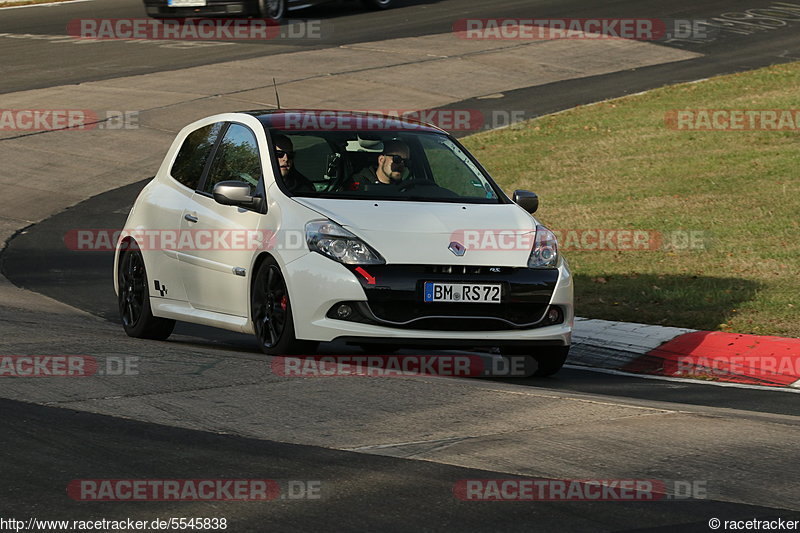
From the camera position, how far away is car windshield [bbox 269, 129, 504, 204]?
385 inches

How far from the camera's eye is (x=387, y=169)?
10008 millimetres

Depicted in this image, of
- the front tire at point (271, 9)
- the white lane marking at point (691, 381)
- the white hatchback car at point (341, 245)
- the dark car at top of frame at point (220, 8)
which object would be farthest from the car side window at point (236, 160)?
the front tire at point (271, 9)

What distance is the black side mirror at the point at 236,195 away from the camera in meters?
9.53

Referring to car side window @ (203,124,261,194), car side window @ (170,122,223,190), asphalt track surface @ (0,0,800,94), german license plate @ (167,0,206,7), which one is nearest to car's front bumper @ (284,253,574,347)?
car side window @ (203,124,261,194)

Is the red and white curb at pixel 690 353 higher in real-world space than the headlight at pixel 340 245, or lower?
lower

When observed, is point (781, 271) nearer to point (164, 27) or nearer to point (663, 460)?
point (663, 460)

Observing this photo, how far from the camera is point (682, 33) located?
30.7 m

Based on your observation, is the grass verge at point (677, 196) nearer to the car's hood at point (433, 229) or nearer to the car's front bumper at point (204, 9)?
the car's hood at point (433, 229)

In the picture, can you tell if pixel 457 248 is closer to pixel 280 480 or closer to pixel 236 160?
pixel 236 160

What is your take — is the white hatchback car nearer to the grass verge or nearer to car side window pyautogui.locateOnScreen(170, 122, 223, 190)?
car side window pyautogui.locateOnScreen(170, 122, 223, 190)

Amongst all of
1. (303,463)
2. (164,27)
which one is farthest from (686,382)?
(164,27)

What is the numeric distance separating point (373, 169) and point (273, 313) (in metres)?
1.34

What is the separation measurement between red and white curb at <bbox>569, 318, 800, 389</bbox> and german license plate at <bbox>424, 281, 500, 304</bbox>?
80.2 inches

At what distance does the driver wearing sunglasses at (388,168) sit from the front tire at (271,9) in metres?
21.4
